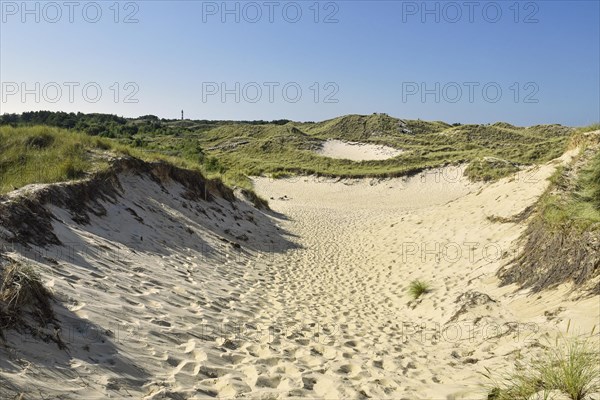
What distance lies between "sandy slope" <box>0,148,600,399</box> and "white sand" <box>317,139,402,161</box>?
39.7m

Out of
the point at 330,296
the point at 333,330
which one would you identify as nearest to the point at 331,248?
the point at 330,296

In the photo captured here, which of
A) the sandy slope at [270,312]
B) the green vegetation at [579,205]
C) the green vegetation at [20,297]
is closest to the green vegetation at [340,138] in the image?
the sandy slope at [270,312]

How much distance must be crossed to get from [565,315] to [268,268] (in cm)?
758

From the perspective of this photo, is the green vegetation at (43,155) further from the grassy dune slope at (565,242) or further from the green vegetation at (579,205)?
the green vegetation at (579,205)

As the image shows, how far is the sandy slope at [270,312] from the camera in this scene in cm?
448

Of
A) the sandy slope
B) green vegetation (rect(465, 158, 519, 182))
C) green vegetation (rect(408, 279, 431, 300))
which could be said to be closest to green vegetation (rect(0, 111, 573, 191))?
green vegetation (rect(465, 158, 519, 182))

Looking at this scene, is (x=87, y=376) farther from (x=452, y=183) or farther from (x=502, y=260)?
(x=452, y=183)

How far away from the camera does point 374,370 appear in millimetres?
5477

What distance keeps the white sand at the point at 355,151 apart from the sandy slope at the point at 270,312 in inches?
1562

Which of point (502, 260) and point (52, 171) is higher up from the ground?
point (52, 171)

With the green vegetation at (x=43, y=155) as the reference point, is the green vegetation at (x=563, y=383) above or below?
below

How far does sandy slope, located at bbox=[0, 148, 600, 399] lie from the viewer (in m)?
4.48

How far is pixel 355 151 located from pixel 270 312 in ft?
175

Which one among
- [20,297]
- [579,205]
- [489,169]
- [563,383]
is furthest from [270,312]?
[489,169]
